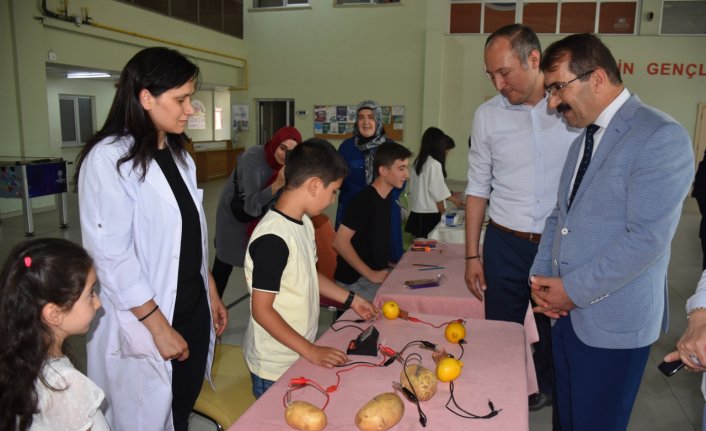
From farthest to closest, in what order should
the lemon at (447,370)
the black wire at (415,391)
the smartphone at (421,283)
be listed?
1. the smartphone at (421,283)
2. the lemon at (447,370)
3. the black wire at (415,391)

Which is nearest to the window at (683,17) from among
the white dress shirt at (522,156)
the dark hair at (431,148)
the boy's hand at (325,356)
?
the dark hair at (431,148)

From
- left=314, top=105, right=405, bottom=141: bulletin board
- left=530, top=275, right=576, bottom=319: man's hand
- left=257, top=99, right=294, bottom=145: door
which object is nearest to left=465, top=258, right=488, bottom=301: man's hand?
left=530, top=275, right=576, bottom=319: man's hand

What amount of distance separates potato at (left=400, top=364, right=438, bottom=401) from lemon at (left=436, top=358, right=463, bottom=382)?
Answer: 55mm

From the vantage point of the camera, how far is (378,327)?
186cm

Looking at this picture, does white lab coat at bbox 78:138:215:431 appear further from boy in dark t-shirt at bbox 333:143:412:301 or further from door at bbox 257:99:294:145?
door at bbox 257:99:294:145

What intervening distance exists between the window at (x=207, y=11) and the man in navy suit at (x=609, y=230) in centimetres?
963

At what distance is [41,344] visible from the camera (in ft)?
3.91

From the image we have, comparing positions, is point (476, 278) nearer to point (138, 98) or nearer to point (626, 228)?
point (626, 228)

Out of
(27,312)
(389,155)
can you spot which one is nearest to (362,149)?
(389,155)

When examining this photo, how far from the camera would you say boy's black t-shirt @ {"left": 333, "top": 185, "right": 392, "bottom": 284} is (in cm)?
288

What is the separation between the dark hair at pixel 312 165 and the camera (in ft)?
5.94

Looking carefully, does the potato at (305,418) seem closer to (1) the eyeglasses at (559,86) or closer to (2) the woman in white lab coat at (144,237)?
(2) the woman in white lab coat at (144,237)

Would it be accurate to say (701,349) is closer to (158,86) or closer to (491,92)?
(158,86)

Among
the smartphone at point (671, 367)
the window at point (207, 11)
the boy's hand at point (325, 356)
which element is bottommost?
the boy's hand at point (325, 356)
